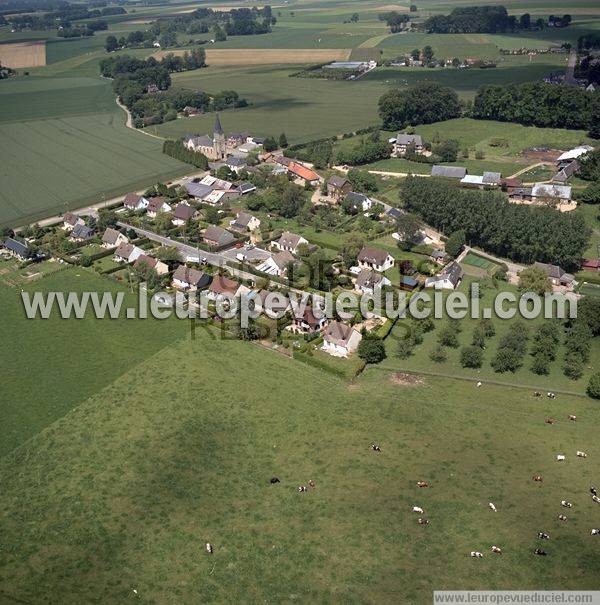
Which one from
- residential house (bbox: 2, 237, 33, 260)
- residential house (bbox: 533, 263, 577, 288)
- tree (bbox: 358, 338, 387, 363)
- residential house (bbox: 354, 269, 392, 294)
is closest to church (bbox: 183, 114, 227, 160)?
residential house (bbox: 2, 237, 33, 260)

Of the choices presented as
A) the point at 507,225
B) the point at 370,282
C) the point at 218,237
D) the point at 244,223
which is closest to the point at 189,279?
the point at 218,237

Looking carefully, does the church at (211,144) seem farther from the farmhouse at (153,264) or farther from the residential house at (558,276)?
the residential house at (558,276)

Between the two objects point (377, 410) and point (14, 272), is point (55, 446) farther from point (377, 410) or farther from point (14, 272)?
point (14, 272)

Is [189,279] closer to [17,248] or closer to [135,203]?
[17,248]

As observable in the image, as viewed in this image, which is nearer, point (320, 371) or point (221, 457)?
point (221, 457)

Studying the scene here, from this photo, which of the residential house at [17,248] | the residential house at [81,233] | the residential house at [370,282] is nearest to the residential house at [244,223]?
the residential house at [81,233]

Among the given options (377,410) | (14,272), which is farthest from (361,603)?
(14,272)

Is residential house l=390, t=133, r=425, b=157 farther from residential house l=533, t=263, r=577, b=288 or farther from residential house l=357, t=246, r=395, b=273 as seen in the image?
residential house l=533, t=263, r=577, b=288
